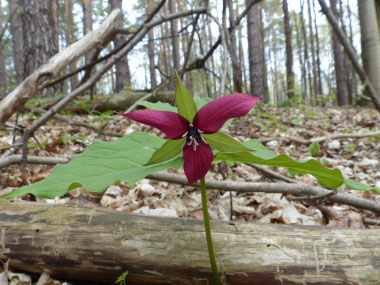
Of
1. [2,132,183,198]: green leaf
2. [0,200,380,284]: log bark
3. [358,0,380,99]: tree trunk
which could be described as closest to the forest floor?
[0,200,380,284]: log bark

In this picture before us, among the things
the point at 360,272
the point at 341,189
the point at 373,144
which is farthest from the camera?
the point at 373,144

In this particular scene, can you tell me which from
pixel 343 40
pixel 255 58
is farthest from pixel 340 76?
pixel 343 40

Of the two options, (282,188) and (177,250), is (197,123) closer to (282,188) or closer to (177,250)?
(177,250)

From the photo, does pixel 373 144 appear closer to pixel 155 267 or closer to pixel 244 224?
pixel 244 224

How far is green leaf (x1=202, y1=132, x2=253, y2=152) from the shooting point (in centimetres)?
64

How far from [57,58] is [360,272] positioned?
6.62ft

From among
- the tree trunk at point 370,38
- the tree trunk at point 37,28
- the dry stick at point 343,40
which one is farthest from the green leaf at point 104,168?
the tree trunk at point 37,28

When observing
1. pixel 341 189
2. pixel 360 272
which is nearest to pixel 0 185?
pixel 360 272

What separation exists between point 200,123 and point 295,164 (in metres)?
0.26

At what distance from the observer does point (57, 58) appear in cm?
183

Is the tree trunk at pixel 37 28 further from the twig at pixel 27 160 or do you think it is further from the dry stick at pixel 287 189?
the dry stick at pixel 287 189

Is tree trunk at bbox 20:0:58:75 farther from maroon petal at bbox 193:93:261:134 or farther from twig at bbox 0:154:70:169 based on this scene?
maroon petal at bbox 193:93:261:134

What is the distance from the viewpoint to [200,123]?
0.64 m

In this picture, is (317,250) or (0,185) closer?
(317,250)
